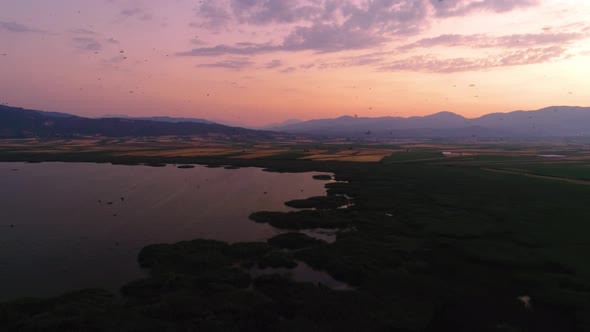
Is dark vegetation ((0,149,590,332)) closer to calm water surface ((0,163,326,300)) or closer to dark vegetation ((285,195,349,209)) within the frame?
calm water surface ((0,163,326,300))

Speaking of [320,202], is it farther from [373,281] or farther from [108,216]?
[108,216]

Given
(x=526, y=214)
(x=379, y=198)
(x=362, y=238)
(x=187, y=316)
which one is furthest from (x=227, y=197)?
(x=526, y=214)

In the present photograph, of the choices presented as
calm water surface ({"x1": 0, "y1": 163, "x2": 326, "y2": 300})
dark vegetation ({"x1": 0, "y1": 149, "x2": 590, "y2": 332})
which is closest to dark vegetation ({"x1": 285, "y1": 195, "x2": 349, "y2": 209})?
calm water surface ({"x1": 0, "y1": 163, "x2": 326, "y2": 300})

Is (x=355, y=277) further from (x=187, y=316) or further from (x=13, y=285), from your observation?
(x=13, y=285)

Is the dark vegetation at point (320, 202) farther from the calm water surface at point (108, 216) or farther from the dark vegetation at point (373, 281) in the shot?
the dark vegetation at point (373, 281)

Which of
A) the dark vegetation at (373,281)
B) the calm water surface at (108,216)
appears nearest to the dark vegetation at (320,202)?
the calm water surface at (108,216)
